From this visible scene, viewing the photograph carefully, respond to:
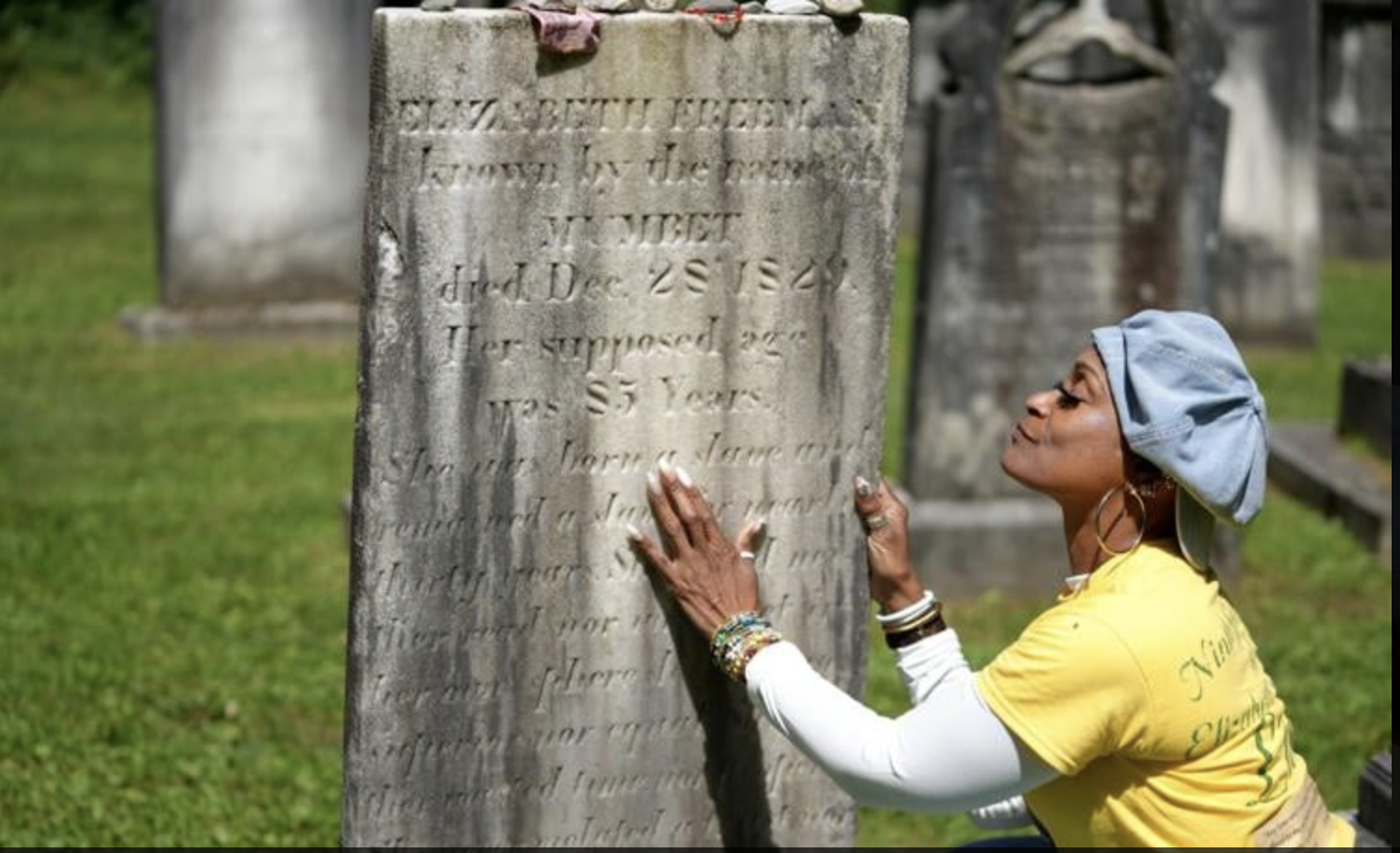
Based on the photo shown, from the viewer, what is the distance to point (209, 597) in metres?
7.86

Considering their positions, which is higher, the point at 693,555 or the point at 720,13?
the point at 720,13

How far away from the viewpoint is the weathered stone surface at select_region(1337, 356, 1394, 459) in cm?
942

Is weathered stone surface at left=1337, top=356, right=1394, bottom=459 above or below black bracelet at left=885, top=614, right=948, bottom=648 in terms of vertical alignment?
below

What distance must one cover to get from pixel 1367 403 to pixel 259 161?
5.74 metres

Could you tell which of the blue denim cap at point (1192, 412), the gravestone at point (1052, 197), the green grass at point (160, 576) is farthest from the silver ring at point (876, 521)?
the gravestone at point (1052, 197)

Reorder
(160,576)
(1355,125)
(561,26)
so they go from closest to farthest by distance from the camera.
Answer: (561,26) < (160,576) < (1355,125)

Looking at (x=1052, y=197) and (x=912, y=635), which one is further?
(x=1052, y=197)

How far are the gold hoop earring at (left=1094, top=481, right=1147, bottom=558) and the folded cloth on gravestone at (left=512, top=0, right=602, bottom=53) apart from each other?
1.13 meters

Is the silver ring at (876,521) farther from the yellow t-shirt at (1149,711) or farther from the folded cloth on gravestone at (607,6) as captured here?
the folded cloth on gravestone at (607,6)

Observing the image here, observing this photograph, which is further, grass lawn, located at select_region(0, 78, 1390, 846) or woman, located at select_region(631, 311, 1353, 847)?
grass lawn, located at select_region(0, 78, 1390, 846)

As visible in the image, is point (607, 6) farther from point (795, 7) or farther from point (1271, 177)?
point (1271, 177)

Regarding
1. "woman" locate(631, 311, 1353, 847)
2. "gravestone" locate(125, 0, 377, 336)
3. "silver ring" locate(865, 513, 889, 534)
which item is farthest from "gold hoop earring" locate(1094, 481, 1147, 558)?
"gravestone" locate(125, 0, 377, 336)

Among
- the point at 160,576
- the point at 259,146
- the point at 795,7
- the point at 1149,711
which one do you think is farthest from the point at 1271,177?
the point at 1149,711

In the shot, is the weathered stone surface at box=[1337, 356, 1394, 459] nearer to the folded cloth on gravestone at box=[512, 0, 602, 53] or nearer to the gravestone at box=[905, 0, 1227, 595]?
the gravestone at box=[905, 0, 1227, 595]
